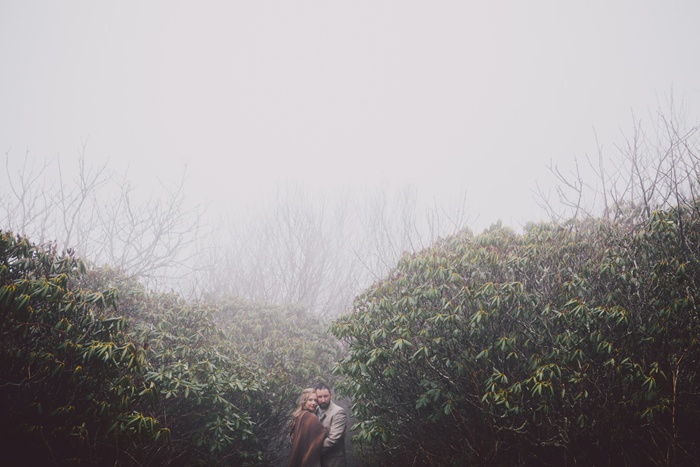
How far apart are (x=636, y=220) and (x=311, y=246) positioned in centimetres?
1311

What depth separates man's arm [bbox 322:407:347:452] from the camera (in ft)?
14.8

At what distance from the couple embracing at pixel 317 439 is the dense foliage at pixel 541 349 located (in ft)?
1.22

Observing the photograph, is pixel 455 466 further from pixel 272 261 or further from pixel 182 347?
pixel 272 261

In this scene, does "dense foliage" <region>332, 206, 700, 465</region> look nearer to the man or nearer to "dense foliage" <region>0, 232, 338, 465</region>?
the man

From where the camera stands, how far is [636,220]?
518 cm

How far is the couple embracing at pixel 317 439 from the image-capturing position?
4441 mm

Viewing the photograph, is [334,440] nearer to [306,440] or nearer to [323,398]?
[306,440]

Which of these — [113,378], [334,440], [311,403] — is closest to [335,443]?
[334,440]

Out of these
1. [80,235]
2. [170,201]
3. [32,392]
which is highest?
[170,201]

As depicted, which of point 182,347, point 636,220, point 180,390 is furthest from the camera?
point 636,220

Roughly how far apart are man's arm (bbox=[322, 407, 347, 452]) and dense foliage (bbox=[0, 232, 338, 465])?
1162 mm

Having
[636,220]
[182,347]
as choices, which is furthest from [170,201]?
[636,220]

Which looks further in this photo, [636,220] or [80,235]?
[80,235]

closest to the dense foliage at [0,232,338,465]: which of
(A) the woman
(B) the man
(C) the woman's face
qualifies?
(A) the woman
